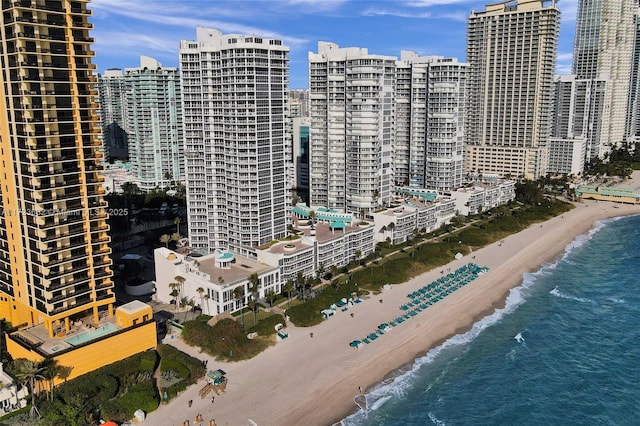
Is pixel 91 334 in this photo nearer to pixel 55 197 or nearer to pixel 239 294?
pixel 55 197

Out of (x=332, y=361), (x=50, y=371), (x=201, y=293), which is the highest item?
(x=201, y=293)

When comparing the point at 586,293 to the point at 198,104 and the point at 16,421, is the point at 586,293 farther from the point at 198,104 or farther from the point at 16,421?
the point at 16,421

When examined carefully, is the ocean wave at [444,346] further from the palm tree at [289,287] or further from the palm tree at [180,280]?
the palm tree at [180,280]

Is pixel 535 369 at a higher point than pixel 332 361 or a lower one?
lower

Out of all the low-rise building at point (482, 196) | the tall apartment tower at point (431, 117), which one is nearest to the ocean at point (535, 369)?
the low-rise building at point (482, 196)

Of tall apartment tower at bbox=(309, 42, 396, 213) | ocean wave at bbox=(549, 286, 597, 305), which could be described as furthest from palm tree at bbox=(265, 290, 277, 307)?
ocean wave at bbox=(549, 286, 597, 305)

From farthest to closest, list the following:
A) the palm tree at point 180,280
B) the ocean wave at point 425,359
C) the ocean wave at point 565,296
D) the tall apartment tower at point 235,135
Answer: the ocean wave at point 565,296, the tall apartment tower at point 235,135, the palm tree at point 180,280, the ocean wave at point 425,359

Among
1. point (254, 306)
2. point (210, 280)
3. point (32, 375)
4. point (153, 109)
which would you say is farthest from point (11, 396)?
point (153, 109)
